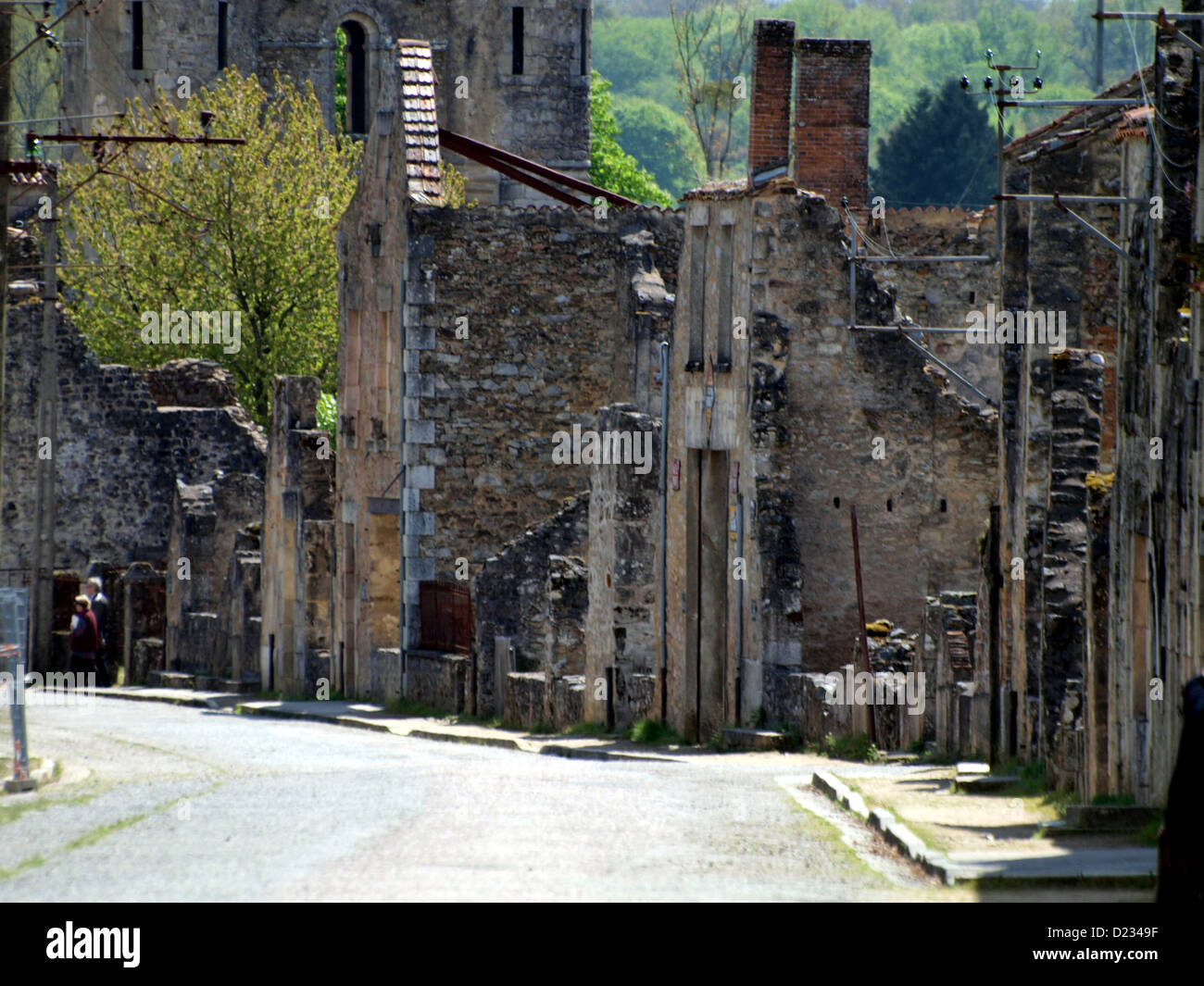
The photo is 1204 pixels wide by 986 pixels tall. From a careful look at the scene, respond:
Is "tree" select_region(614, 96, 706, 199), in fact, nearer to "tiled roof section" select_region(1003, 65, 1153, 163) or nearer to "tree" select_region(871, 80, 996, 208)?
"tree" select_region(871, 80, 996, 208)

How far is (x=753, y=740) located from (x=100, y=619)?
1626cm

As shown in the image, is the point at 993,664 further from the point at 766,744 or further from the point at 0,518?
the point at 0,518

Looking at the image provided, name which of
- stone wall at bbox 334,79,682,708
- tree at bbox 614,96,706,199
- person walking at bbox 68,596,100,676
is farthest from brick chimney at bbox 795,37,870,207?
tree at bbox 614,96,706,199

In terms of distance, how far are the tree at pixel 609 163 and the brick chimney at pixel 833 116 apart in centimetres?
3532

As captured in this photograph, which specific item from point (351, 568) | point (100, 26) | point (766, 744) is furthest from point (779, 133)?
point (100, 26)

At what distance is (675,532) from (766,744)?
8.77 ft

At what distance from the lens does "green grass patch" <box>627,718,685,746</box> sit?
21.2 meters

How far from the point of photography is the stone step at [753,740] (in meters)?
20.0

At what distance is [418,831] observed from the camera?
520 inches

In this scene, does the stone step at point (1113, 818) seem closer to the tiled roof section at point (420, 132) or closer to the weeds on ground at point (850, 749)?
the weeds on ground at point (850, 749)
